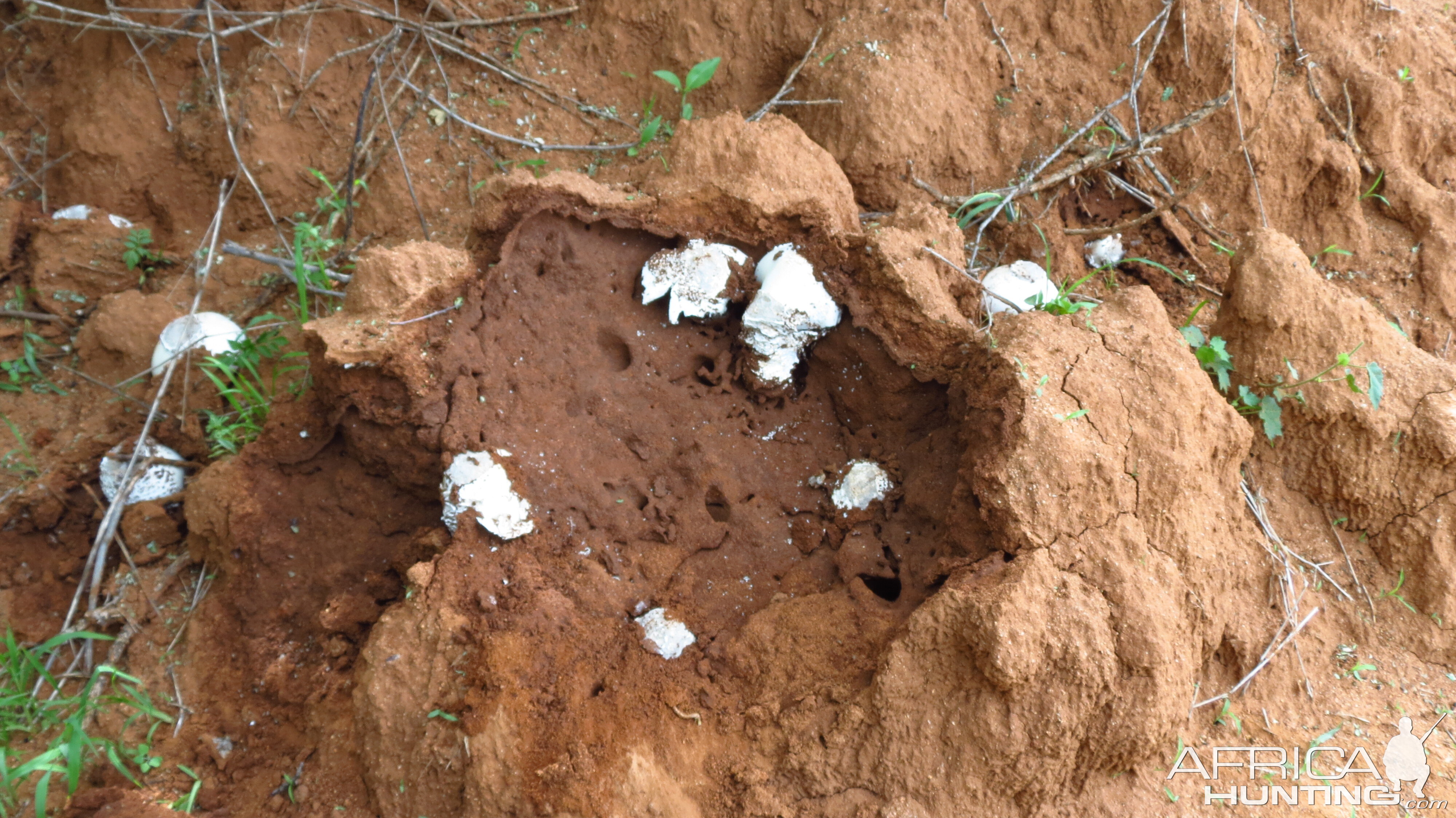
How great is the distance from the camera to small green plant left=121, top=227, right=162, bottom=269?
3555 millimetres

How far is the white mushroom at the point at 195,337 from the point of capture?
10.0ft

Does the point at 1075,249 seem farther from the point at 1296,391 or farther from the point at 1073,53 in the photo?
the point at 1296,391

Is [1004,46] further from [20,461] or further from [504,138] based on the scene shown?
[20,461]

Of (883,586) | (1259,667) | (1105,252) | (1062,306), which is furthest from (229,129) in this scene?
(1259,667)

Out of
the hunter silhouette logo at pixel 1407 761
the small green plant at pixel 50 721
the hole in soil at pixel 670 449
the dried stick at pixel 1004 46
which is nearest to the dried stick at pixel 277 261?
the hole in soil at pixel 670 449

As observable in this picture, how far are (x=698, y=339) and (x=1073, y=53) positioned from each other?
2373 mm

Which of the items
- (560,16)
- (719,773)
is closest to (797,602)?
(719,773)

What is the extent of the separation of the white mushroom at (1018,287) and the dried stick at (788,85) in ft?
4.03

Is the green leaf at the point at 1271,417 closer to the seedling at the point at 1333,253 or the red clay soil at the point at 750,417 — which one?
the red clay soil at the point at 750,417

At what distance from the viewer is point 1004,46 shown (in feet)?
11.7

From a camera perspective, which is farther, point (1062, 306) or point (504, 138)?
point (504, 138)

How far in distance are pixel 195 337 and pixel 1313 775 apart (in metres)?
3.88

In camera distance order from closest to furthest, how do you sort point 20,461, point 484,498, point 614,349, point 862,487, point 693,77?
point 484,498 < point 862,487 < point 614,349 < point 20,461 < point 693,77

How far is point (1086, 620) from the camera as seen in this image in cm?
187
